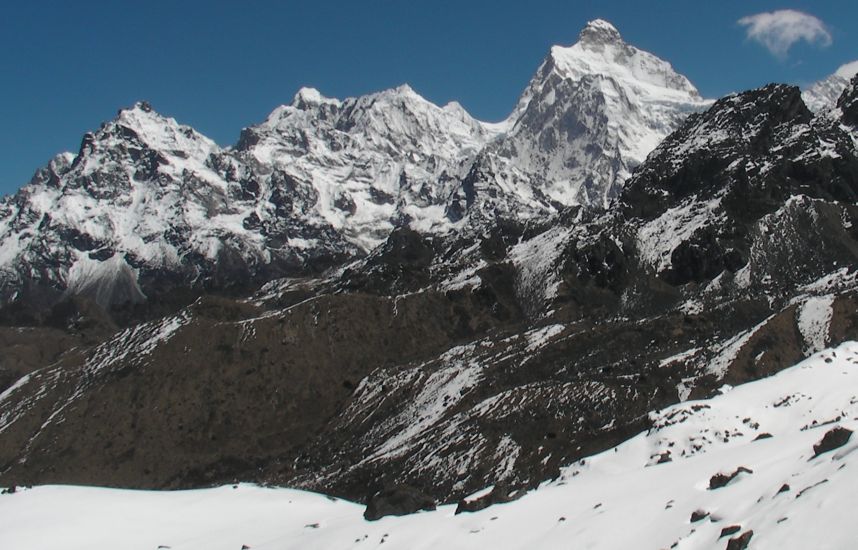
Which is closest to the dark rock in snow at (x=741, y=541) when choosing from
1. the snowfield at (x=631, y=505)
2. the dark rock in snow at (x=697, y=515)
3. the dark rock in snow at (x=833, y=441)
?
the snowfield at (x=631, y=505)

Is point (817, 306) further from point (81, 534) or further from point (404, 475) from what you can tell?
point (81, 534)

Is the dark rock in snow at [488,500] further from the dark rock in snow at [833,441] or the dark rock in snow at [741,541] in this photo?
the dark rock in snow at [741,541]

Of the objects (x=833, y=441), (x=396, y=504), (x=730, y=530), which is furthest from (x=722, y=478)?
(x=396, y=504)

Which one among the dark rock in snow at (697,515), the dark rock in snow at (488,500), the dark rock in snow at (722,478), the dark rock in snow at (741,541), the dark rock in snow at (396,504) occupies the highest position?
the dark rock in snow at (396,504)

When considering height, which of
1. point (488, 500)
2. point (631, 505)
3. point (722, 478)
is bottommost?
point (722, 478)

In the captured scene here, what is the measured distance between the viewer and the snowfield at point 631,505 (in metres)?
25.6

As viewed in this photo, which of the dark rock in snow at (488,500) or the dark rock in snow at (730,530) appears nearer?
the dark rock in snow at (730,530)

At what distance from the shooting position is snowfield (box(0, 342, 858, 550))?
25.6 meters

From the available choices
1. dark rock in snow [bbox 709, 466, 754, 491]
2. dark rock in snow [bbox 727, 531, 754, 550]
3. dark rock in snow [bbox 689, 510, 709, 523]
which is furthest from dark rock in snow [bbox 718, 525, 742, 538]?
dark rock in snow [bbox 709, 466, 754, 491]

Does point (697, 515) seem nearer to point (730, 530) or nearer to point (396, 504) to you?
point (730, 530)

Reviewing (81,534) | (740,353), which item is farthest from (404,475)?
(81,534)

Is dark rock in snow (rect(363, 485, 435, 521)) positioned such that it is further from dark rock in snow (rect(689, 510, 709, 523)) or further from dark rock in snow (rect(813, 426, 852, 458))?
dark rock in snow (rect(813, 426, 852, 458))

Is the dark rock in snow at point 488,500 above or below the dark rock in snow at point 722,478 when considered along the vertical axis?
above

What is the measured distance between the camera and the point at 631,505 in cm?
3206
